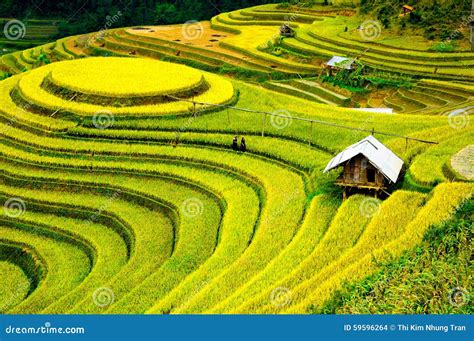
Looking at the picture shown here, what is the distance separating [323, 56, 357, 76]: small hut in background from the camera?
28.5m

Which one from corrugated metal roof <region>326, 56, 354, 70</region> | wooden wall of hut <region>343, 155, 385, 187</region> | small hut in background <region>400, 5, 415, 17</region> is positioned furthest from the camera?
small hut in background <region>400, 5, 415, 17</region>

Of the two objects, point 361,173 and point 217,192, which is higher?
point 361,173

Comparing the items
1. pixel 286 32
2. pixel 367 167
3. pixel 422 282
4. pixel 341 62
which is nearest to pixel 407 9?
pixel 286 32

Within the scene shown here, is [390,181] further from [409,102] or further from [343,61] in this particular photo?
[343,61]

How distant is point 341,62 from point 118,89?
1200 cm

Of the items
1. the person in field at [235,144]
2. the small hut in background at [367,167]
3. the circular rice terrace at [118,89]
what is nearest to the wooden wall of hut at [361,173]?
the small hut in background at [367,167]

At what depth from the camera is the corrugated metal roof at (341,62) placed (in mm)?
28500

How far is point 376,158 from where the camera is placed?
13094mm

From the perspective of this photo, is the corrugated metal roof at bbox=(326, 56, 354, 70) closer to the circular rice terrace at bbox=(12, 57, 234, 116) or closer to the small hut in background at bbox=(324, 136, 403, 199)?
the circular rice terrace at bbox=(12, 57, 234, 116)

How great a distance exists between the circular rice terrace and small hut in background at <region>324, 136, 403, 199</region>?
8.07 metres

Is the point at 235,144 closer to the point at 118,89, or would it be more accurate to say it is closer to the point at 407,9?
the point at 118,89

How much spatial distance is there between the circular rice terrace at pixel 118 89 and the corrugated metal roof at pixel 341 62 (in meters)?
6.81

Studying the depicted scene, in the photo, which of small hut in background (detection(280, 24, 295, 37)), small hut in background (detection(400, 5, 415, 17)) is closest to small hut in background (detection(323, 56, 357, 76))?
small hut in background (detection(400, 5, 415, 17))

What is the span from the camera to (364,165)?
43.5 ft
